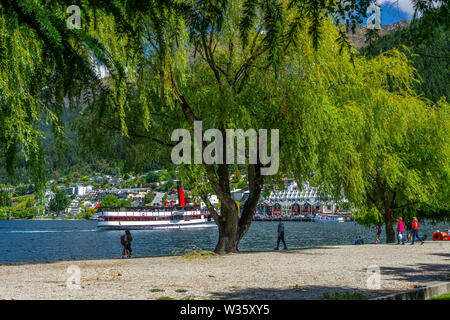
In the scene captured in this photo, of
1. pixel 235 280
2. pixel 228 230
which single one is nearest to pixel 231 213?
pixel 228 230

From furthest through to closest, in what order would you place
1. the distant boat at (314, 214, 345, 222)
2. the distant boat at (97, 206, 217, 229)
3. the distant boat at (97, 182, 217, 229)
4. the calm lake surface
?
the distant boat at (314, 214, 345, 222) < the distant boat at (97, 206, 217, 229) < the distant boat at (97, 182, 217, 229) < the calm lake surface

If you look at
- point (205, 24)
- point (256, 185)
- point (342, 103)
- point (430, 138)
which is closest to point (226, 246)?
point (256, 185)

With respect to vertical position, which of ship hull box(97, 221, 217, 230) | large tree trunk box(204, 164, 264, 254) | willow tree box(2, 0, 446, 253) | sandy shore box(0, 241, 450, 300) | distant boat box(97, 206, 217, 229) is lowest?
ship hull box(97, 221, 217, 230)

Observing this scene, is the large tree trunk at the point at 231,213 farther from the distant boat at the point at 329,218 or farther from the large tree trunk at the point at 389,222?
the distant boat at the point at 329,218

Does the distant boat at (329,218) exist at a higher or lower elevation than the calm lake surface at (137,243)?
lower

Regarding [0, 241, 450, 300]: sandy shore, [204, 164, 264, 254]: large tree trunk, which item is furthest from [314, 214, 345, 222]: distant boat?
[0, 241, 450, 300]: sandy shore

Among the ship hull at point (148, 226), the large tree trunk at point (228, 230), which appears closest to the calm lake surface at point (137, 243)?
the large tree trunk at point (228, 230)

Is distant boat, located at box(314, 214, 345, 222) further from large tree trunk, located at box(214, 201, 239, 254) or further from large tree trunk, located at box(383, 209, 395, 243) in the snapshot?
large tree trunk, located at box(214, 201, 239, 254)

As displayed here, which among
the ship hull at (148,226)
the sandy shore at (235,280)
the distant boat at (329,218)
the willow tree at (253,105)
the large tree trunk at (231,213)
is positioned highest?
the willow tree at (253,105)

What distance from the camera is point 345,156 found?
828 inches

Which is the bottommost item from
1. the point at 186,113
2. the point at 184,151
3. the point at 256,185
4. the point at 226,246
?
the point at 226,246
